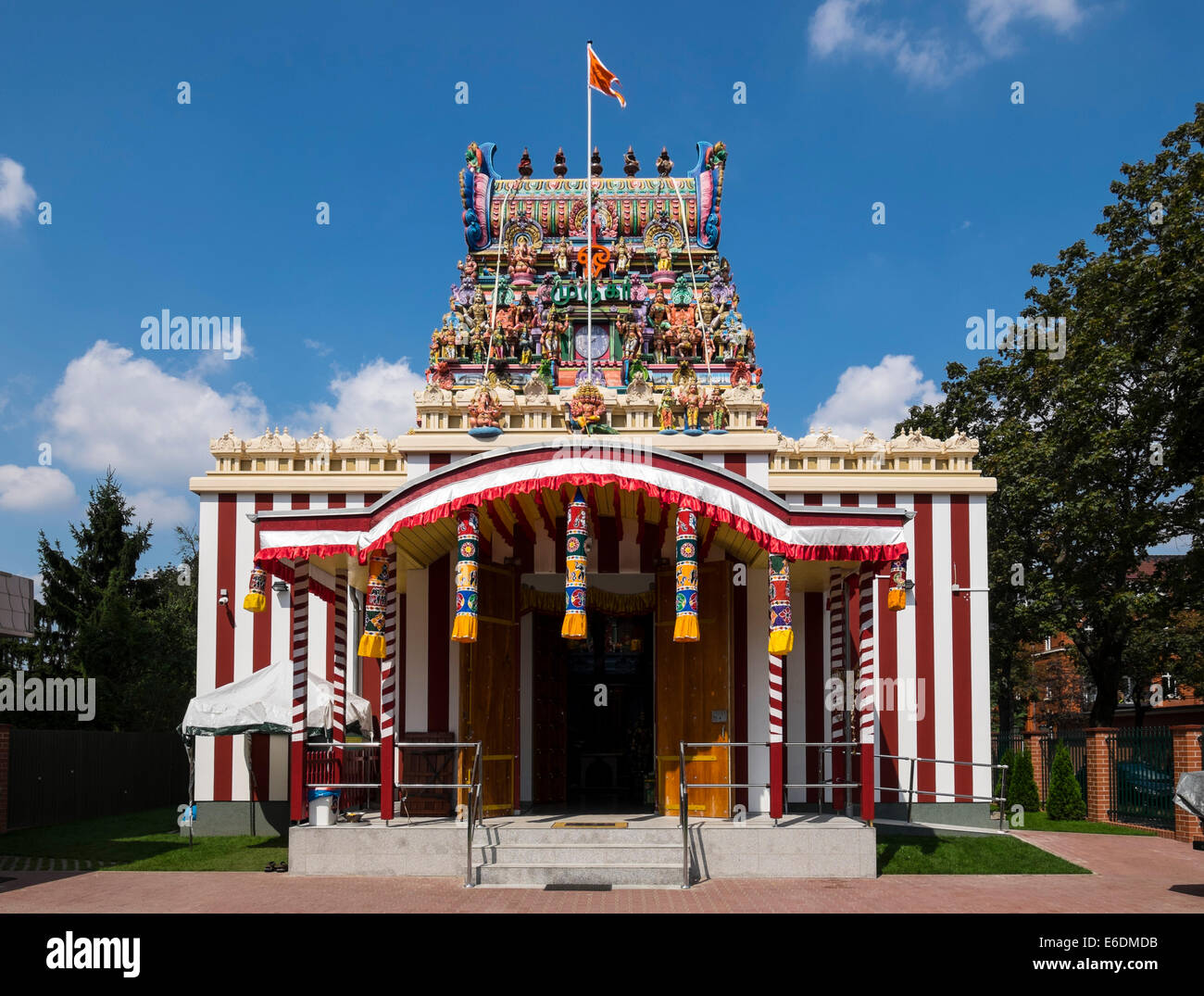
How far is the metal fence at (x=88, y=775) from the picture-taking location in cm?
2062

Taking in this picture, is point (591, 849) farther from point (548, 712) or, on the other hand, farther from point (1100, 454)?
point (1100, 454)

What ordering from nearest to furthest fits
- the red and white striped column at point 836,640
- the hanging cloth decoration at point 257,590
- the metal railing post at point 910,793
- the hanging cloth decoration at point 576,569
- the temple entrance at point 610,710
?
the hanging cloth decoration at point 576,569, the hanging cloth decoration at point 257,590, the red and white striped column at point 836,640, the metal railing post at point 910,793, the temple entrance at point 610,710

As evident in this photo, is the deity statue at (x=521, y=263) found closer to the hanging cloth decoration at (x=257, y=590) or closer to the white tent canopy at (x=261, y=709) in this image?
the white tent canopy at (x=261, y=709)

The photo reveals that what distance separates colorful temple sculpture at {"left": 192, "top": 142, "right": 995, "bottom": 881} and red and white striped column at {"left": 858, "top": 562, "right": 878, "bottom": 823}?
36 millimetres

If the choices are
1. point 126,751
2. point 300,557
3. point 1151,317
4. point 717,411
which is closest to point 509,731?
point 300,557

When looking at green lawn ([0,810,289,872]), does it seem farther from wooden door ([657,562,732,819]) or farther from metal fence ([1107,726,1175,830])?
metal fence ([1107,726,1175,830])

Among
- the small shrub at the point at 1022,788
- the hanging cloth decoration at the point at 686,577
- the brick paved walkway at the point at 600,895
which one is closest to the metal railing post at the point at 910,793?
the brick paved walkway at the point at 600,895

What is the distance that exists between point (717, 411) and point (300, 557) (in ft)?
21.6

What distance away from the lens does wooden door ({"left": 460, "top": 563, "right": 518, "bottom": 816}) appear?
15648 mm

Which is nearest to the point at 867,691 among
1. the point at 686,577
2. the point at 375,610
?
the point at 686,577

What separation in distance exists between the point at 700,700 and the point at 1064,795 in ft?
29.9

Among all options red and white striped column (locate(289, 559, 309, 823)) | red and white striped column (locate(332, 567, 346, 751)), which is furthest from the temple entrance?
red and white striped column (locate(289, 559, 309, 823))

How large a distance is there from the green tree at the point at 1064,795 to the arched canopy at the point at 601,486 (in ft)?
31.1

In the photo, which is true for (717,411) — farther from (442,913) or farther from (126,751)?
(126,751)
